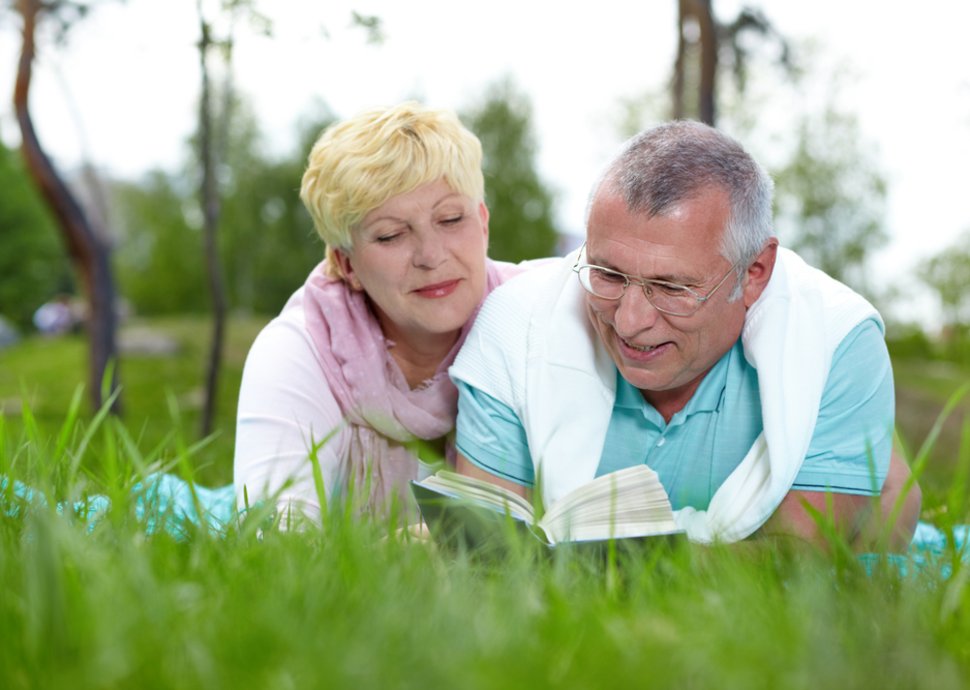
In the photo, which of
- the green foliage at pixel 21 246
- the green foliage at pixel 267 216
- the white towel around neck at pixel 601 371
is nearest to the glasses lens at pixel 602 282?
the white towel around neck at pixel 601 371

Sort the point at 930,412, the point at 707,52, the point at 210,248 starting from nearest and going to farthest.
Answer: the point at 210,248, the point at 707,52, the point at 930,412

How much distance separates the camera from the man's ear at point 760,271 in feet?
9.64

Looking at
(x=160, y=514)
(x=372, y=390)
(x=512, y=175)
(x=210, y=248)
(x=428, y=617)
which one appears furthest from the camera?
(x=512, y=175)

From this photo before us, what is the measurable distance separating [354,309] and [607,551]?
5.25ft

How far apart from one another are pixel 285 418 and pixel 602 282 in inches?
43.4

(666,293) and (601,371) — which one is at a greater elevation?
(666,293)

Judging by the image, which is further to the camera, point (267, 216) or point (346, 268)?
point (267, 216)

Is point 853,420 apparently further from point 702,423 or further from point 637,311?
point 637,311

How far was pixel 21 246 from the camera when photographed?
44844mm

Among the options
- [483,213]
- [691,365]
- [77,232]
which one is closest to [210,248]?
[77,232]

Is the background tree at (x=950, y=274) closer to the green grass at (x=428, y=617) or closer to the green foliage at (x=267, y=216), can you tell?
the green foliage at (x=267, y=216)

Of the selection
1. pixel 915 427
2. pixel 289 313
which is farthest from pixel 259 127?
pixel 289 313

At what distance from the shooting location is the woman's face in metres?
3.44

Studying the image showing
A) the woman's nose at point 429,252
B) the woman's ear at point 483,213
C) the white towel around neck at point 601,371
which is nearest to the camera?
the white towel around neck at point 601,371
